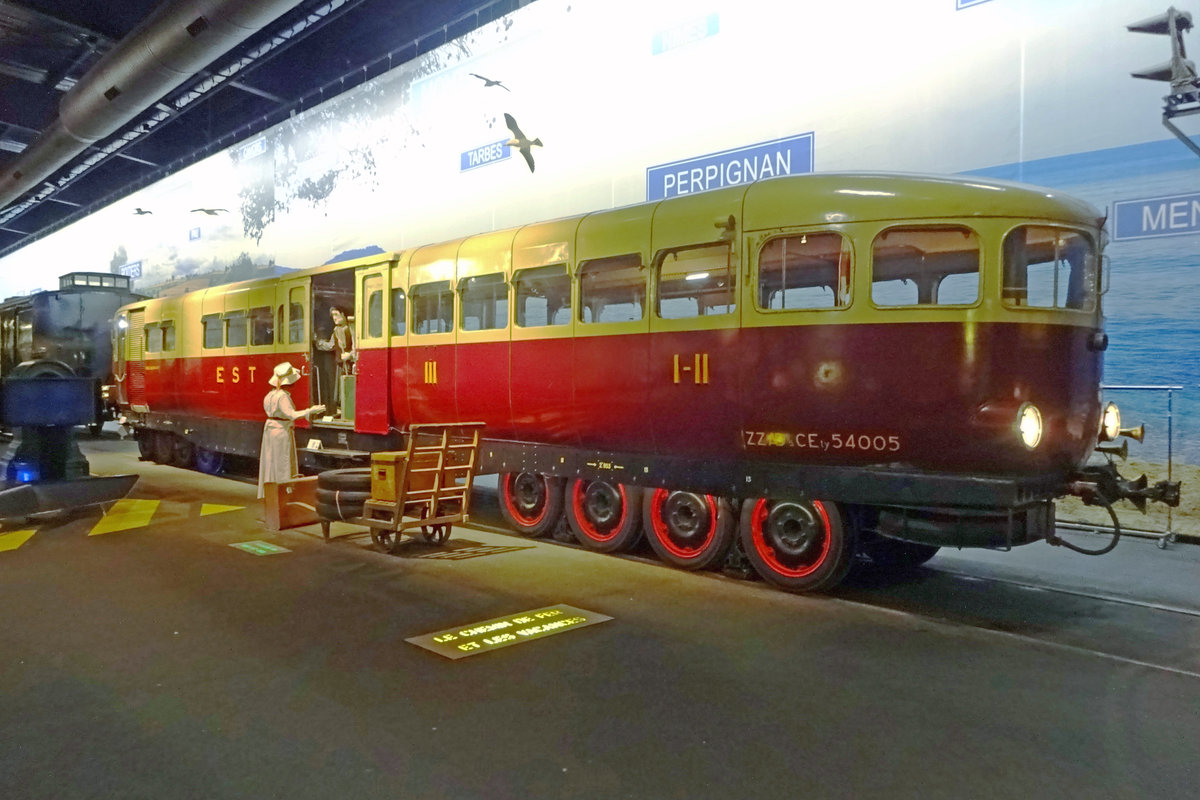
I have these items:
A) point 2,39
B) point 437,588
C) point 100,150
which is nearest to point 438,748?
point 437,588

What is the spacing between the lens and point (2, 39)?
1836cm

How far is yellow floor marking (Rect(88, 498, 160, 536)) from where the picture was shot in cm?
944

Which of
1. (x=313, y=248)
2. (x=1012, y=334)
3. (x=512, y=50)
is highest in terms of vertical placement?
(x=512, y=50)

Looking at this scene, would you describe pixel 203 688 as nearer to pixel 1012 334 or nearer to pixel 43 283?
pixel 1012 334

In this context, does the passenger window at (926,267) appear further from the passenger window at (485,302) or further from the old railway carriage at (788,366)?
the passenger window at (485,302)

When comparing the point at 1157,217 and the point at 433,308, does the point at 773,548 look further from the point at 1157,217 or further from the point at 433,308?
the point at 1157,217

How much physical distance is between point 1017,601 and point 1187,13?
20.8 ft

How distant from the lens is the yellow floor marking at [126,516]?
31.0ft

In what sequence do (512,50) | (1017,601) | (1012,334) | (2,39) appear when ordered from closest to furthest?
(1012,334) → (1017,601) → (512,50) → (2,39)

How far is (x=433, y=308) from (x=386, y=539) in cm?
287

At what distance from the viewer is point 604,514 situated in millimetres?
8344

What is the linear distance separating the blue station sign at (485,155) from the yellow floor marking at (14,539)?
914 centimetres

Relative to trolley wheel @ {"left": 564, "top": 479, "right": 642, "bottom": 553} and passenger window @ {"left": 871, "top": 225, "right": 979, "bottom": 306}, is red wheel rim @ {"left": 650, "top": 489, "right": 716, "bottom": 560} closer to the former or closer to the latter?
trolley wheel @ {"left": 564, "top": 479, "right": 642, "bottom": 553}

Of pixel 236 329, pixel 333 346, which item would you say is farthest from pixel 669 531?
pixel 236 329
